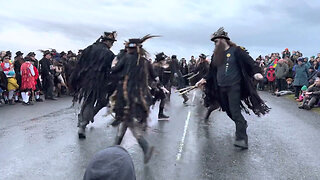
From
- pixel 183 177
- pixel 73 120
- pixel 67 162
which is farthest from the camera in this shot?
pixel 73 120

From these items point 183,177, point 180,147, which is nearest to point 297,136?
point 180,147

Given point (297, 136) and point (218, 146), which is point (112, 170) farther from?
point (297, 136)

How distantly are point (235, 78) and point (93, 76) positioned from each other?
272cm

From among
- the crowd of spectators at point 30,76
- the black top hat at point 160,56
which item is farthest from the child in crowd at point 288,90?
the black top hat at point 160,56

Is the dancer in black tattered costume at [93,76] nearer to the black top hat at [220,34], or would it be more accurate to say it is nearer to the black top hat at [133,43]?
the black top hat at [133,43]

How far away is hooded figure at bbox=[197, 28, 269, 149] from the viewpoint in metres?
7.13

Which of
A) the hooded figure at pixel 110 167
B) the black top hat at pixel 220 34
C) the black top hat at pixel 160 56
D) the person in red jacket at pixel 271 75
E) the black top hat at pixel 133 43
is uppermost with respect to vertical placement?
the black top hat at pixel 220 34

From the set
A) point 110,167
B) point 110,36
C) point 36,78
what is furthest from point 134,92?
point 36,78

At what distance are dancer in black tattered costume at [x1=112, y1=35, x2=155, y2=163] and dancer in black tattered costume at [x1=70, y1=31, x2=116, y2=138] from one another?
3.44ft

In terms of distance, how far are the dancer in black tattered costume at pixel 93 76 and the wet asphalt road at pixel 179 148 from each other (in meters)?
0.54

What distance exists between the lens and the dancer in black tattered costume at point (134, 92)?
5820 millimetres

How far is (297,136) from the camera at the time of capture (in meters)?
8.39

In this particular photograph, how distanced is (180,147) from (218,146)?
74 cm

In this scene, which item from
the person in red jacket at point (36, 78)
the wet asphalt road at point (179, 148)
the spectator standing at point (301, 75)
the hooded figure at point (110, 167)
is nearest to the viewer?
the hooded figure at point (110, 167)
